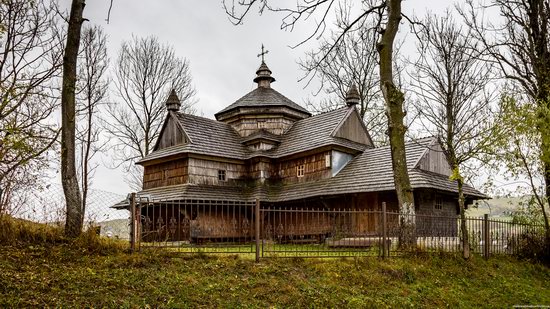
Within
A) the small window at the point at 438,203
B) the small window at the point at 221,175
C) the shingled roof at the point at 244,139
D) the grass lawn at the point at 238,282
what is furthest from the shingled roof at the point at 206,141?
the grass lawn at the point at 238,282

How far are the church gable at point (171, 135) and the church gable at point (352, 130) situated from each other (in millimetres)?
7292

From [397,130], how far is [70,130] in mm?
9127

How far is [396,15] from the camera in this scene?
15.5m

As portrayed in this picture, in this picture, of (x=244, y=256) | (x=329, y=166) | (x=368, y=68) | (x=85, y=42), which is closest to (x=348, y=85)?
(x=368, y=68)

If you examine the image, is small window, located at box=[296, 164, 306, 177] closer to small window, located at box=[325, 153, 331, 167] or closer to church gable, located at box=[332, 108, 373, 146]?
small window, located at box=[325, 153, 331, 167]

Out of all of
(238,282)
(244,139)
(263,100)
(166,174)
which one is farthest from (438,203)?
(238,282)

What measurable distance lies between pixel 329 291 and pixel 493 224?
337 inches

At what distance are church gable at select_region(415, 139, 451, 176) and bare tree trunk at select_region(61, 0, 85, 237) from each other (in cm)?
1359

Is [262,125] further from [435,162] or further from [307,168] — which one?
[435,162]

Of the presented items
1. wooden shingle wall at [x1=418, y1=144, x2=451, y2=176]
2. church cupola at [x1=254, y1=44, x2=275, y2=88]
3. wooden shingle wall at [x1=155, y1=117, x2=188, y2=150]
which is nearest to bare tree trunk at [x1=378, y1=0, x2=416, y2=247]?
wooden shingle wall at [x1=418, y1=144, x2=451, y2=176]

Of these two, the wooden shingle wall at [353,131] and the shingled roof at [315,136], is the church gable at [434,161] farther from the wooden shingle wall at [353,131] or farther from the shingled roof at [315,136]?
the wooden shingle wall at [353,131]

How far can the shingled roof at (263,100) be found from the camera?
1041 inches

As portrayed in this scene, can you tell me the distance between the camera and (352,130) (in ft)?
79.7

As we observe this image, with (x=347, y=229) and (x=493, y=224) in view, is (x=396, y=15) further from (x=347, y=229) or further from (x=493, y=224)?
(x=347, y=229)
